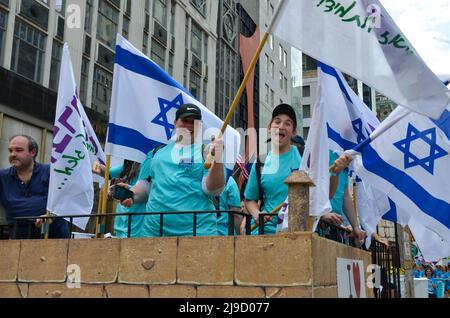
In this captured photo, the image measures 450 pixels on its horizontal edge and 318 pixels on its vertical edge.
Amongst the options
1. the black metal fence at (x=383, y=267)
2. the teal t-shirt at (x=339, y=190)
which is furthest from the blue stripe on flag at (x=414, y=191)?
the black metal fence at (x=383, y=267)

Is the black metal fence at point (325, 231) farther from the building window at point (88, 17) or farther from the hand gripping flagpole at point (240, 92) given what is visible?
the building window at point (88, 17)

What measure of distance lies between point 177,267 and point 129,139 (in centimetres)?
215

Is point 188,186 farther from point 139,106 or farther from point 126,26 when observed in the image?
point 126,26

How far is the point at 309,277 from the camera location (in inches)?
118

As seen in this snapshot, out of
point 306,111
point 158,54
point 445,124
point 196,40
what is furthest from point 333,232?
point 306,111

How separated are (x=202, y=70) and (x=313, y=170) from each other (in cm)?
2678

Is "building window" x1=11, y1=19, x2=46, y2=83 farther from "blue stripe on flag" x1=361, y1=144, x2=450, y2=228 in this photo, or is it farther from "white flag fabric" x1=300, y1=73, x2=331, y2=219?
"white flag fabric" x1=300, y1=73, x2=331, y2=219

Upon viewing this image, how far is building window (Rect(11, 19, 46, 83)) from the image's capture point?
17.0 metres

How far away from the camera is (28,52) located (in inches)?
693

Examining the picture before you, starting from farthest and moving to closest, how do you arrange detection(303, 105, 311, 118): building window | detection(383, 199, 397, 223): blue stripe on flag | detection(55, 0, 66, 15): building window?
detection(303, 105, 311, 118): building window < detection(55, 0, 66, 15): building window < detection(383, 199, 397, 223): blue stripe on flag

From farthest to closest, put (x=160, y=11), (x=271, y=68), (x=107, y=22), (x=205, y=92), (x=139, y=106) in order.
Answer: (x=271, y=68)
(x=205, y=92)
(x=160, y=11)
(x=107, y=22)
(x=139, y=106)

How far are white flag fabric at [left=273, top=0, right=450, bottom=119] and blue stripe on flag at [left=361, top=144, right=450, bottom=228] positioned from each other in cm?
98

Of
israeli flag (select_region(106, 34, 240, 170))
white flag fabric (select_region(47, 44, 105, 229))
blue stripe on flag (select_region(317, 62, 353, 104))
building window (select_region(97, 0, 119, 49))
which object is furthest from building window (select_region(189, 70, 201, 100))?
blue stripe on flag (select_region(317, 62, 353, 104))

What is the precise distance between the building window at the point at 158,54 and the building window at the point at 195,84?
→ 301 centimetres
